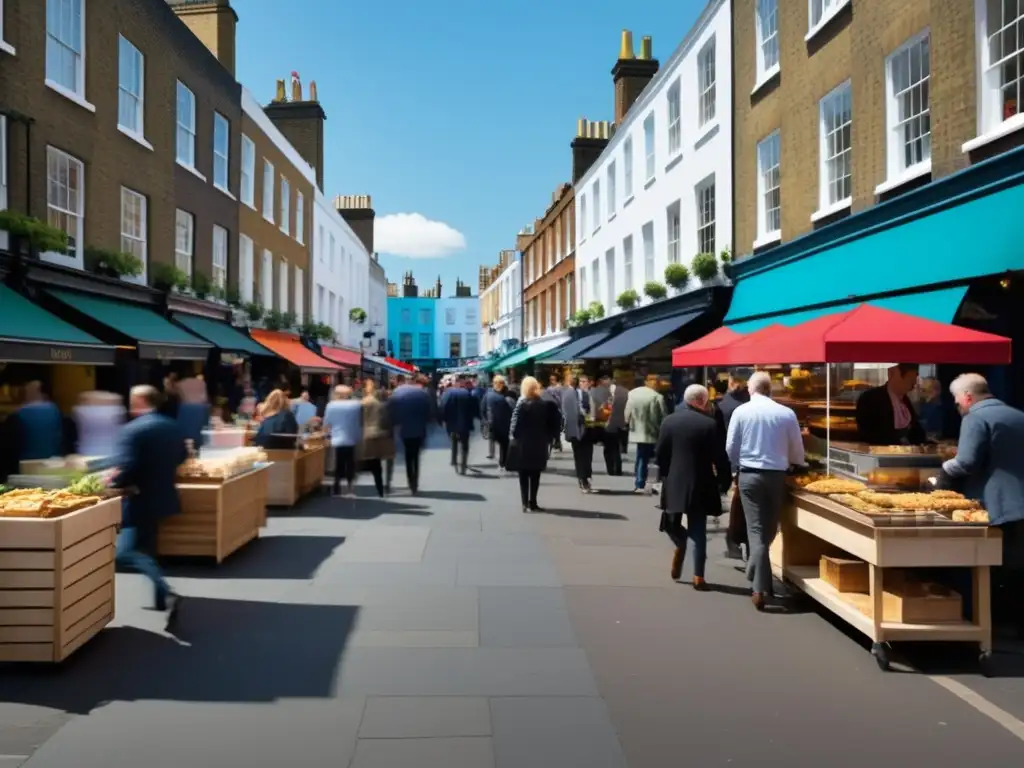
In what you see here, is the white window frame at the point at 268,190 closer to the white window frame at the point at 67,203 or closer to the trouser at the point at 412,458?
the white window frame at the point at 67,203

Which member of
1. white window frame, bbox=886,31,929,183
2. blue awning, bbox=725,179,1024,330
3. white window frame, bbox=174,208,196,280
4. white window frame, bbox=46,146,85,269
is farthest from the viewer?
white window frame, bbox=174,208,196,280

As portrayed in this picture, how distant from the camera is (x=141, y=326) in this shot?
47.6 feet

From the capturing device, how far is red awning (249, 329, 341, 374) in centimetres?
2249

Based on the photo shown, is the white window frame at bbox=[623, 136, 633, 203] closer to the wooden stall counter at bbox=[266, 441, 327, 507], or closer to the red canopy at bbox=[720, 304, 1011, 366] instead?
the wooden stall counter at bbox=[266, 441, 327, 507]

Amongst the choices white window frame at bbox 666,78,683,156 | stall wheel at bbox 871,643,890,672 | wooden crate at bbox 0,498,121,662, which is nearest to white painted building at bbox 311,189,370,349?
white window frame at bbox 666,78,683,156

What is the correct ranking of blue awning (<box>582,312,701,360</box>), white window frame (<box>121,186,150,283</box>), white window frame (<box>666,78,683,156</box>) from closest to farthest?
1. white window frame (<box>121,186,150,283</box>)
2. blue awning (<box>582,312,701,360</box>)
3. white window frame (<box>666,78,683,156</box>)

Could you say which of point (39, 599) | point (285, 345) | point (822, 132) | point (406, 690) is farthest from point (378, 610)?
point (285, 345)

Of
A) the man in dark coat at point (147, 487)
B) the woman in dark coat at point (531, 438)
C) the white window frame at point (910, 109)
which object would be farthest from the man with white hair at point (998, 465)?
the woman in dark coat at point (531, 438)

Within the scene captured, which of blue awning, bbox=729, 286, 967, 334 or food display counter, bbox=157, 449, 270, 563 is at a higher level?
blue awning, bbox=729, 286, 967, 334

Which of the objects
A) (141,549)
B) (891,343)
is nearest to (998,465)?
(891,343)

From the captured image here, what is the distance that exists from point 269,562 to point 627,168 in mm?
19025

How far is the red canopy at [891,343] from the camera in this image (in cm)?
616

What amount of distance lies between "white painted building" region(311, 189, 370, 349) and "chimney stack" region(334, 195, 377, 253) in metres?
2.19

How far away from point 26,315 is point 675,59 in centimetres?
1506
